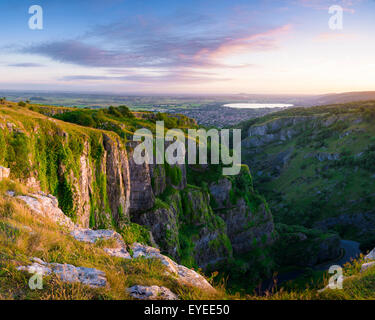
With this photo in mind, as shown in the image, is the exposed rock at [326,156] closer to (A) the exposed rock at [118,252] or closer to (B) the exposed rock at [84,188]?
(B) the exposed rock at [84,188]

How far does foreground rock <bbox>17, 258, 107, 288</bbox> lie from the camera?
5406 mm

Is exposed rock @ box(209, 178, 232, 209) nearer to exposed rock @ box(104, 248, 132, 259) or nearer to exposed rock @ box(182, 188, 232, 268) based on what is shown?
exposed rock @ box(182, 188, 232, 268)

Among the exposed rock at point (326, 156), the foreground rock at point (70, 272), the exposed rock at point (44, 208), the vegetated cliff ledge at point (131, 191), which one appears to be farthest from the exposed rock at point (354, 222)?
the foreground rock at point (70, 272)

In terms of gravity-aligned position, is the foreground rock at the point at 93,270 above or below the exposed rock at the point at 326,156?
above

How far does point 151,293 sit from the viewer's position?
536 centimetres

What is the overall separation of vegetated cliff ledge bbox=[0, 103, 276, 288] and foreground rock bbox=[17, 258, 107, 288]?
3830 millimetres

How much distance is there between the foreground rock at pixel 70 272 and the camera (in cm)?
541

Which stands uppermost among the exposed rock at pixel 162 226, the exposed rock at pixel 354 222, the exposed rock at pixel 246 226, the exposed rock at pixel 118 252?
the exposed rock at pixel 118 252

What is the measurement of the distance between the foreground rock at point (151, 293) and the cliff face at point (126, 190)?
12.6 m

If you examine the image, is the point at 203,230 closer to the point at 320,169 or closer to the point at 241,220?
the point at 241,220

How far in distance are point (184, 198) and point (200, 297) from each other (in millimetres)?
37320

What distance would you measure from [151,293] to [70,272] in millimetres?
1997

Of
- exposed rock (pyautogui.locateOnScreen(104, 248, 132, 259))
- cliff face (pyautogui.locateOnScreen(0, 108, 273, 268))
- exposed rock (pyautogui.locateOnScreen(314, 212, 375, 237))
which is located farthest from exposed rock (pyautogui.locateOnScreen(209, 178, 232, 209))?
exposed rock (pyautogui.locateOnScreen(314, 212, 375, 237))

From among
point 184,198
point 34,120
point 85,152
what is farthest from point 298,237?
point 34,120
